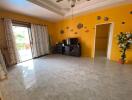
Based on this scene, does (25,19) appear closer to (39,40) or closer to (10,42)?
(39,40)

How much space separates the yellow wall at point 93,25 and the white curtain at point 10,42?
11.3 feet

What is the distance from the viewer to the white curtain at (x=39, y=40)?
5.11 metres

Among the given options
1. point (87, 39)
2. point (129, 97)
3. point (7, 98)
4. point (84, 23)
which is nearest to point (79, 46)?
point (87, 39)

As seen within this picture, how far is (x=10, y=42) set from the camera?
393cm

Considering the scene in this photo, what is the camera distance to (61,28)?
257 inches

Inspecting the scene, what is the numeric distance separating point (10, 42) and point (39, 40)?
69.7 inches

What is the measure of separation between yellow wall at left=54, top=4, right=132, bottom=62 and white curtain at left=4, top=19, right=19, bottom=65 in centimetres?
343

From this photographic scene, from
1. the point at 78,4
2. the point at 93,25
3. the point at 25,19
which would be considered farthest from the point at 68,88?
the point at 25,19

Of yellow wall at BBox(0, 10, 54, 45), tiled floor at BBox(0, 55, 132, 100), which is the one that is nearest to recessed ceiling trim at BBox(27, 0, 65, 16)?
yellow wall at BBox(0, 10, 54, 45)

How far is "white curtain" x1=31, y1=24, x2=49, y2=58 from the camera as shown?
5.11 meters

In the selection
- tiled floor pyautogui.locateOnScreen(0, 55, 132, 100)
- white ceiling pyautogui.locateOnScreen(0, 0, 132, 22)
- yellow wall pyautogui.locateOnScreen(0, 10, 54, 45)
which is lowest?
tiled floor pyautogui.locateOnScreen(0, 55, 132, 100)

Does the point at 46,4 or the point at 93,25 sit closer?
the point at 46,4

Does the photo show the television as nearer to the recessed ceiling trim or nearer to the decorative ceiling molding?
the decorative ceiling molding

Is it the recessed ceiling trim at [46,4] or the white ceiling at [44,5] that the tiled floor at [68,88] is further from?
the recessed ceiling trim at [46,4]
